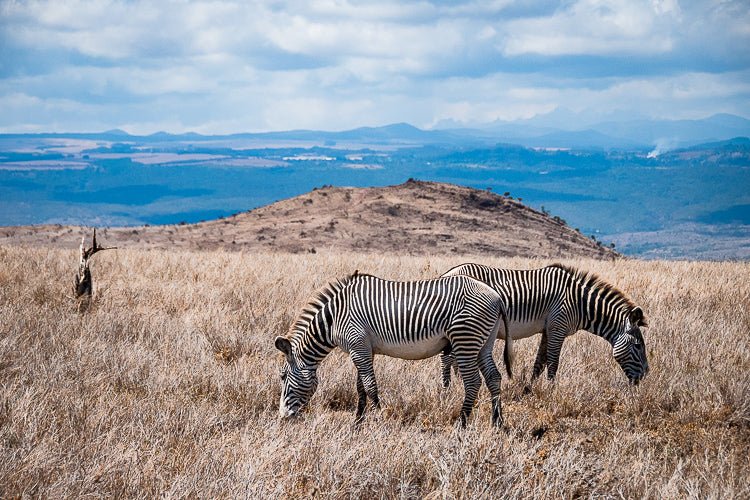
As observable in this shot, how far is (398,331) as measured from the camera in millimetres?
7191

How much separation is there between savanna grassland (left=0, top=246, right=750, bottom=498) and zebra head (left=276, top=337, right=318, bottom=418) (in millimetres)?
195

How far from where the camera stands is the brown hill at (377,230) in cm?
3312

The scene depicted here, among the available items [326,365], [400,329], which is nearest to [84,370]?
[326,365]

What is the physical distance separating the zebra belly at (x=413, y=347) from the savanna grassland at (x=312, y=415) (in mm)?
600

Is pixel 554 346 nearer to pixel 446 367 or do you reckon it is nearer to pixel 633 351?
pixel 633 351

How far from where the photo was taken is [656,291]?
1355cm

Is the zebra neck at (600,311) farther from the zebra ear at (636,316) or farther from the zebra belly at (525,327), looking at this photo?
the zebra belly at (525,327)

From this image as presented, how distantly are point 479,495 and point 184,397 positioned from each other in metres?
3.47

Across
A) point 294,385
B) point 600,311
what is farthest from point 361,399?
point 600,311

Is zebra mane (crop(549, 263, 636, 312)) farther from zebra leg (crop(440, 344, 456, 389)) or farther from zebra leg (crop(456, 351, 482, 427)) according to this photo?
zebra leg (crop(456, 351, 482, 427))

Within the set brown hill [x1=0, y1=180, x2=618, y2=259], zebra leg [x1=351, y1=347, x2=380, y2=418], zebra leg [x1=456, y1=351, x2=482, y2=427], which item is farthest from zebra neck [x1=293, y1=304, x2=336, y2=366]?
brown hill [x1=0, y1=180, x2=618, y2=259]

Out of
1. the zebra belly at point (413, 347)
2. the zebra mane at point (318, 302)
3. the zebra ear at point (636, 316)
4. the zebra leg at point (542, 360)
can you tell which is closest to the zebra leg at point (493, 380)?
the zebra belly at point (413, 347)

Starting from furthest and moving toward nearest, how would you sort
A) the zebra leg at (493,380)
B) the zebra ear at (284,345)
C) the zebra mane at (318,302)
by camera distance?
the zebra mane at (318,302), the zebra ear at (284,345), the zebra leg at (493,380)

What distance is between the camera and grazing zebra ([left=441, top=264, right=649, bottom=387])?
27.5 ft
